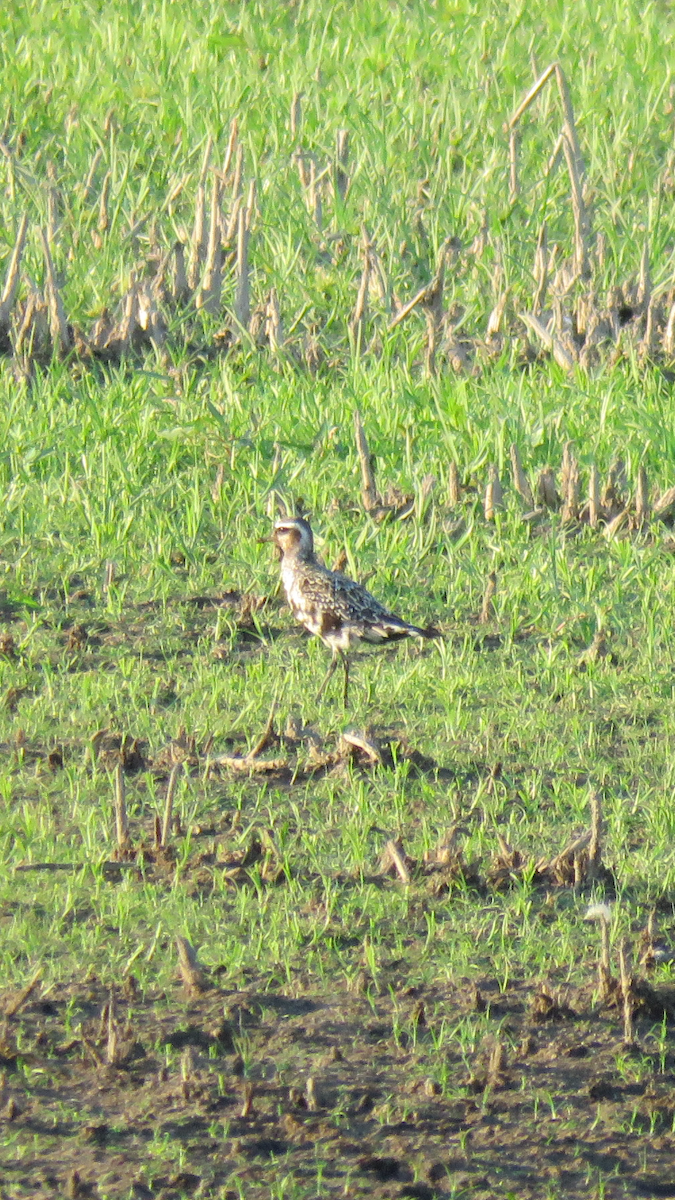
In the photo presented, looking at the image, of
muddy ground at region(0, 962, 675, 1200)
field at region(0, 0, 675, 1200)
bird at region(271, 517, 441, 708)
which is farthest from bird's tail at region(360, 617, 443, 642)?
muddy ground at region(0, 962, 675, 1200)

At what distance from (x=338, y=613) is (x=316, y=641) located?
1.99ft

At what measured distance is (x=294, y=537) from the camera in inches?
251

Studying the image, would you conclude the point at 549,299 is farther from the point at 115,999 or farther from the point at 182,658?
the point at 115,999

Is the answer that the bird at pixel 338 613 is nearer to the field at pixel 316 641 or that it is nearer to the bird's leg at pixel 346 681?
the bird's leg at pixel 346 681

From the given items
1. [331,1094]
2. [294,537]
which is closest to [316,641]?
[294,537]

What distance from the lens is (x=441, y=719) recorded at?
19.2ft

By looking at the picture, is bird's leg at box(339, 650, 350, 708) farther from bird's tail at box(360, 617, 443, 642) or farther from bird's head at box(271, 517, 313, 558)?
bird's head at box(271, 517, 313, 558)

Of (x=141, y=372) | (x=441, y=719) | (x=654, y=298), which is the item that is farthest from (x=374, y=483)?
(x=654, y=298)

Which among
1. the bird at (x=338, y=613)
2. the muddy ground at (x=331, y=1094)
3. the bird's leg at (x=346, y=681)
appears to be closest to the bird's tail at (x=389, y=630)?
the bird at (x=338, y=613)

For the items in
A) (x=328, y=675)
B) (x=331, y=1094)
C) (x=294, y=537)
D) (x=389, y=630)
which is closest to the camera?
(x=331, y=1094)

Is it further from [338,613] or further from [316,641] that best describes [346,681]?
[316,641]

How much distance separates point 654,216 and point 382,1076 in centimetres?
688

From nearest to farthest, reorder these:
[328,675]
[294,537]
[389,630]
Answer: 1. [389,630]
2. [328,675]
3. [294,537]

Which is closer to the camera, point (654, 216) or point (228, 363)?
point (228, 363)
